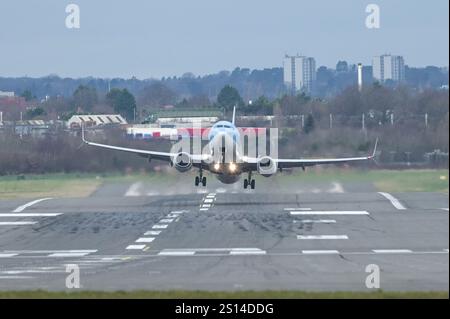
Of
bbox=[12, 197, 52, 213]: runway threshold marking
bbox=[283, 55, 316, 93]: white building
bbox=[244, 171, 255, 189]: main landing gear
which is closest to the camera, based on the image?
bbox=[12, 197, 52, 213]: runway threshold marking

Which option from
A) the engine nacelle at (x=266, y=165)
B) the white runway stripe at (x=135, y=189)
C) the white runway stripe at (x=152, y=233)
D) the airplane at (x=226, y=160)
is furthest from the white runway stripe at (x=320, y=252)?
the white runway stripe at (x=135, y=189)

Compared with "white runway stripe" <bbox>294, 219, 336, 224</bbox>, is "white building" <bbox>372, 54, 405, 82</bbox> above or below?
above

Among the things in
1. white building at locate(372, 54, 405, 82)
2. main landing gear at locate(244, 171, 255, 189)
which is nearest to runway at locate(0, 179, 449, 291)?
main landing gear at locate(244, 171, 255, 189)

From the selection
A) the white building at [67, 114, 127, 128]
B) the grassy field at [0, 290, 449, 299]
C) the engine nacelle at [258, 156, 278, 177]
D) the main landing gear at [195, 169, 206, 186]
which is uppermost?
the white building at [67, 114, 127, 128]

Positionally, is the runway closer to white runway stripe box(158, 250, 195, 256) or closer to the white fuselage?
white runway stripe box(158, 250, 195, 256)

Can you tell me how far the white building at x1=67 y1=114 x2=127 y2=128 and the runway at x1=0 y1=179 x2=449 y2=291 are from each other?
22.1 meters

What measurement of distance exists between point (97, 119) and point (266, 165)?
1305 inches

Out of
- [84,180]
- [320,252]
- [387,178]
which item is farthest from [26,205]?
[320,252]

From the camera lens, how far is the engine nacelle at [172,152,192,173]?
61094 millimetres

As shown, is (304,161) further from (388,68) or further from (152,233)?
(388,68)

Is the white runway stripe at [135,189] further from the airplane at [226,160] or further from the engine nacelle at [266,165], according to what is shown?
the engine nacelle at [266,165]

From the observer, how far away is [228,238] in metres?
42.3
